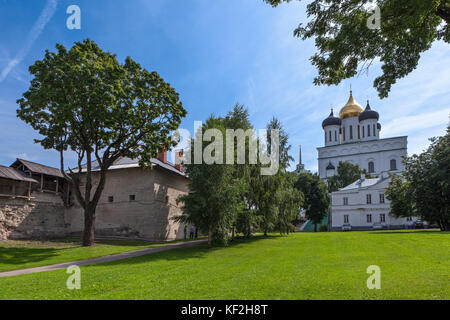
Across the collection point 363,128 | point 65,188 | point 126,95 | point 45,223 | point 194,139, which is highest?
point 363,128

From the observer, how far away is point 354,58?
317 inches

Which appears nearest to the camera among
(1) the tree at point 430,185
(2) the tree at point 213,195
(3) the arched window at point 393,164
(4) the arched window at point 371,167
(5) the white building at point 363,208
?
(2) the tree at point 213,195

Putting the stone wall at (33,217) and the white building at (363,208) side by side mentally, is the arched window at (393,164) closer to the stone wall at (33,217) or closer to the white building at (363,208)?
the white building at (363,208)

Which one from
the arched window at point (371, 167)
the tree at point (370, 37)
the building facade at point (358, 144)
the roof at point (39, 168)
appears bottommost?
the roof at point (39, 168)

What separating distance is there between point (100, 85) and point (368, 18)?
14800 mm

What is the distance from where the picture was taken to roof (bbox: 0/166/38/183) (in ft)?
74.5

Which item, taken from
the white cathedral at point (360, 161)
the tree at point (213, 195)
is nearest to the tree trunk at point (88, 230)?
the tree at point (213, 195)

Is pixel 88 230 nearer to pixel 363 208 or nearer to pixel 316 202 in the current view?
pixel 316 202

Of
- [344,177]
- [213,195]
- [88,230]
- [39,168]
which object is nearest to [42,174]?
[39,168]

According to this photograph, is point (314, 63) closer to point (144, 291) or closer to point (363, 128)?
point (144, 291)

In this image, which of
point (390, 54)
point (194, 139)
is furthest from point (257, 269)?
point (194, 139)

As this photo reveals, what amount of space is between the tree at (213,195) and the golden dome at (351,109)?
7255 centimetres

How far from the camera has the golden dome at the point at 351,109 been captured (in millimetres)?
81062

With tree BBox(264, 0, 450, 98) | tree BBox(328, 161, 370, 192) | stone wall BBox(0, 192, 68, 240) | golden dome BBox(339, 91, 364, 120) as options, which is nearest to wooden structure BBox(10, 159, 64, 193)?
stone wall BBox(0, 192, 68, 240)
